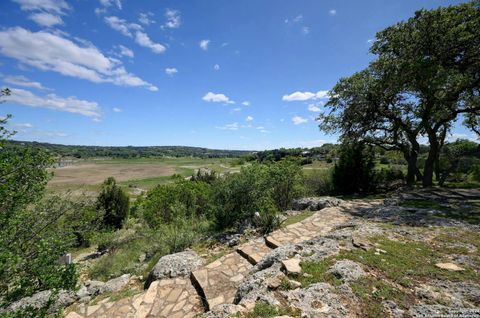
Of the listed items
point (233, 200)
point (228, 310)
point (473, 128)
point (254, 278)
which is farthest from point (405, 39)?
point (228, 310)

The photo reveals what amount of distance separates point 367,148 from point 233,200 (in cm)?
958

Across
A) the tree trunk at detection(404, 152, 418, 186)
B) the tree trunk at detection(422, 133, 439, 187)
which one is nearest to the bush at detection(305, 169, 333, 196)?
the tree trunk at detection(404, 152, 418, 186)

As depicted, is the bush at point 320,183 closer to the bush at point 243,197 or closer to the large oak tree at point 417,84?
the large oak tree at point 417,84

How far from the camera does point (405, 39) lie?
38.1 ft

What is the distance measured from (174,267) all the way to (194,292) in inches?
39.2

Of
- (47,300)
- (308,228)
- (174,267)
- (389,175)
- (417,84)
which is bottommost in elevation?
(47,300)

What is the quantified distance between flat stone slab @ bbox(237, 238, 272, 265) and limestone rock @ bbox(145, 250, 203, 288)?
3.53 ft

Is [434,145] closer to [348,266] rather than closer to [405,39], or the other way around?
[405,39]

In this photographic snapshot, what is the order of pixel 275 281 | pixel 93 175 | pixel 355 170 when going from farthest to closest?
1. pixel 93 175
2. pixel 355 170
3. pixel 275 281

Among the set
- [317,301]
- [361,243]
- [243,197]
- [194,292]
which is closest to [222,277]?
[194,292]

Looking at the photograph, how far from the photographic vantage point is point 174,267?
5.79 metres

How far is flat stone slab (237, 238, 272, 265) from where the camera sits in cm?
581

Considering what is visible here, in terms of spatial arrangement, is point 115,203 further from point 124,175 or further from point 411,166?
point 124,175

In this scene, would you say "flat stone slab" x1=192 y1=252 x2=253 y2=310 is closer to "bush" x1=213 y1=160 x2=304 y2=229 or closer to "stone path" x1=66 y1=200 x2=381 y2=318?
"stone path" x1=66 y1=200 x2=381 y2=318
